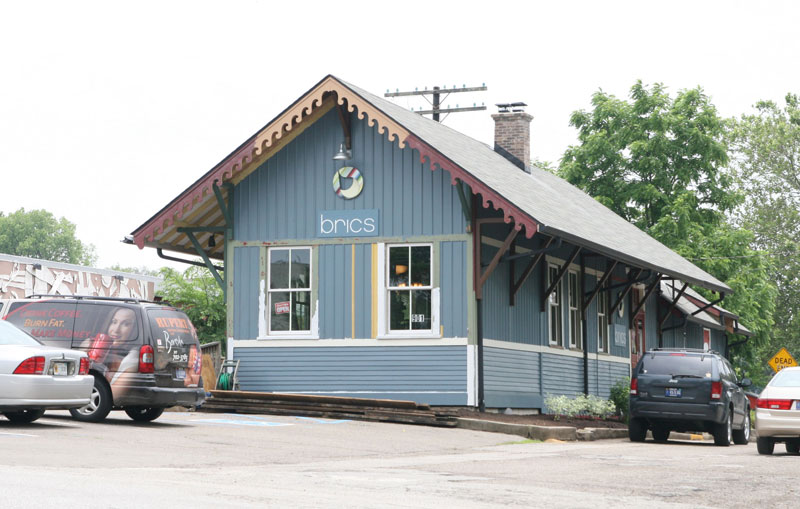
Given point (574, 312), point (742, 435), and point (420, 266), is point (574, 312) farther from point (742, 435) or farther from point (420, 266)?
point (420, 266)

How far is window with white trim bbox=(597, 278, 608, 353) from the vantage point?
30656 millimetres

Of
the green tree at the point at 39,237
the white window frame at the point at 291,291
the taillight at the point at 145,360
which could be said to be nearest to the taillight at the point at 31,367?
the taillight at the point at 145,360

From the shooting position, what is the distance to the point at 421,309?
23.0m

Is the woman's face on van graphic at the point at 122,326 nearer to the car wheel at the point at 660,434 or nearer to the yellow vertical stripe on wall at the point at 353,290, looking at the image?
the yellow vertical stripe on wall at the point at 353,290

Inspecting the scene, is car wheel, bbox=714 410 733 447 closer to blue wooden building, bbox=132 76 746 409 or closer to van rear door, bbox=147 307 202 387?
blue wooden building, bbox=132 76 746 409

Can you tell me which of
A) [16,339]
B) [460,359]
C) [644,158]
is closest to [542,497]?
[16,339]

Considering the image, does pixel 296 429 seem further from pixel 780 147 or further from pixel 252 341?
pixel 780 147

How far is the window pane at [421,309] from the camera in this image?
23.0 m

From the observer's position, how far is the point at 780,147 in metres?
69.8

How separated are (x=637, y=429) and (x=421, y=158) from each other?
21.4 feet

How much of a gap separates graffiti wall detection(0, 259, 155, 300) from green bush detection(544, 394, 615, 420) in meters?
25.3

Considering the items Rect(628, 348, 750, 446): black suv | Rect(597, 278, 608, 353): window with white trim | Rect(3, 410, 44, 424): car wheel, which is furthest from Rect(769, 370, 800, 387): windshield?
Rect(3, 410, 44, 424): car wheel

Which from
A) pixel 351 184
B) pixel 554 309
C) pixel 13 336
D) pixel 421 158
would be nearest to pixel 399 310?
pixel 351 184

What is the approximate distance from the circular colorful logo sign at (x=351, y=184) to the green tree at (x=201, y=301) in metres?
11.7
